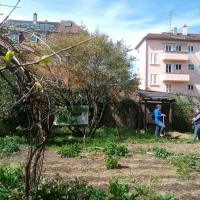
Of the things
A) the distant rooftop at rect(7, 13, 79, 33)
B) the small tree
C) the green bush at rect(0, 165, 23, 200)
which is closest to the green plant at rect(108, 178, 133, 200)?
the green bush at rect(0, 165, 23, 200)

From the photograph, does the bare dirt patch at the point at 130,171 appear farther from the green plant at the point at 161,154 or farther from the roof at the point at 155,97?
the roof at the point at 155,97

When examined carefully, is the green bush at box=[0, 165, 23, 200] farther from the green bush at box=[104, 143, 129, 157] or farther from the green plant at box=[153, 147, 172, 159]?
the green plant at box=[153, 147, 172, 159]

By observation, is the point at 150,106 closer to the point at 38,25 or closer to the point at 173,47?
the point at 38,25

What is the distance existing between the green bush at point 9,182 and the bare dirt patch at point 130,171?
5.87 ft

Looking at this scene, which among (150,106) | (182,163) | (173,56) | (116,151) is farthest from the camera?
(173,56)

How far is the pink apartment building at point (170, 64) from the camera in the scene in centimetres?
6900

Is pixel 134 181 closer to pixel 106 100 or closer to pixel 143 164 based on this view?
pixel 143 164

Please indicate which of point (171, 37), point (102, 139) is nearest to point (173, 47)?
point (171, 37)

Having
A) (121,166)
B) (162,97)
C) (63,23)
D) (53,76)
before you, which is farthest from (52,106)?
(63,23)

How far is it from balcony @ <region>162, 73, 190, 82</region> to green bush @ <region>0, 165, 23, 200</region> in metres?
60.9

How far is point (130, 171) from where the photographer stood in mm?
11688

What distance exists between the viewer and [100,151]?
51.1ft

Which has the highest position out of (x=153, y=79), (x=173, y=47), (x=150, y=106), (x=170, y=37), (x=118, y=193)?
(x=170, y=37)

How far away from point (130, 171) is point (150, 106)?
22.0 m
